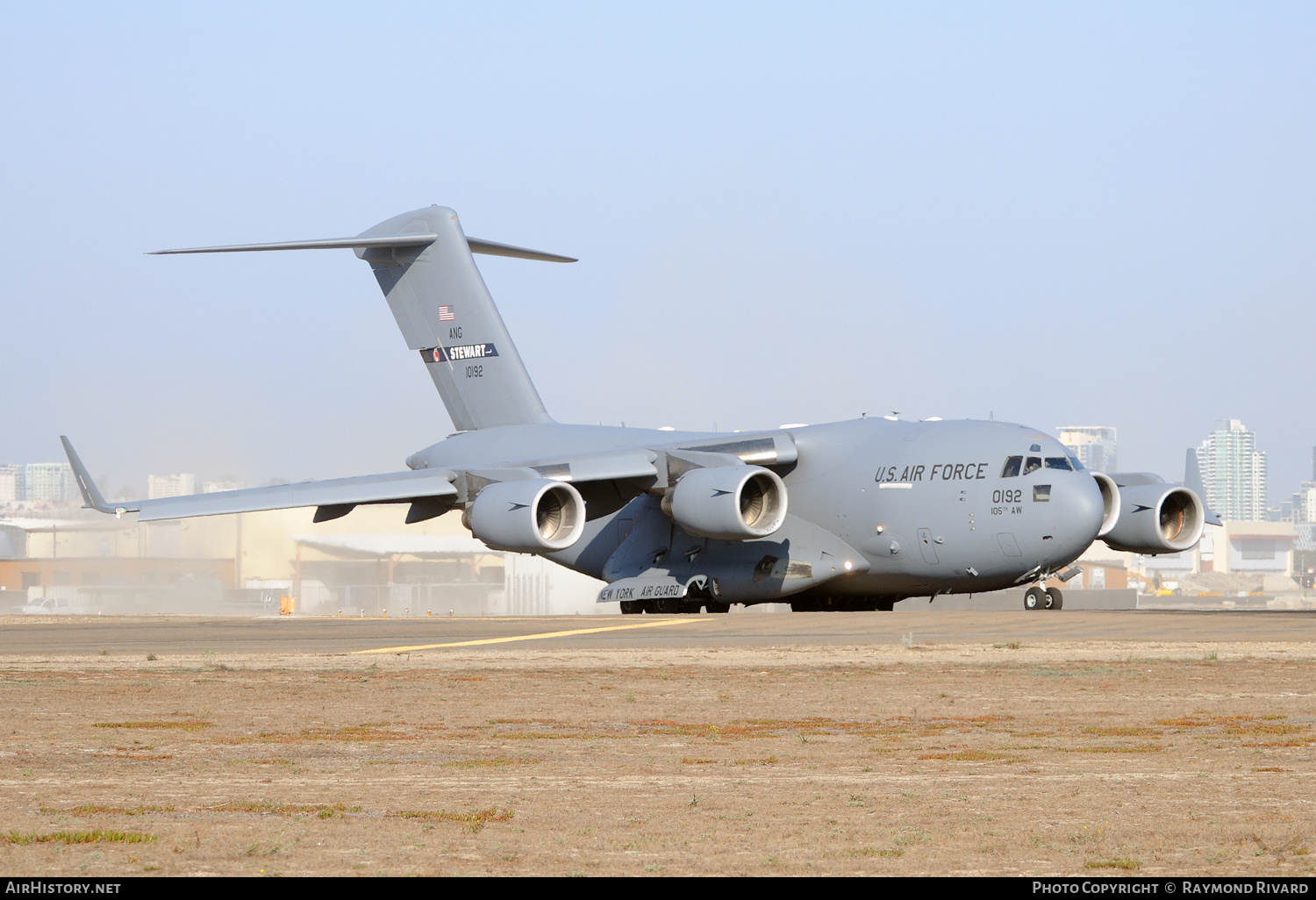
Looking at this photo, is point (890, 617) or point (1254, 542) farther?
point (1254, 542)

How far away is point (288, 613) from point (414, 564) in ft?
22.0

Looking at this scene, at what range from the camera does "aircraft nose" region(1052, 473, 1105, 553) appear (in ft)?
83.2

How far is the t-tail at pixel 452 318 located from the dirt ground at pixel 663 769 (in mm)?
17525

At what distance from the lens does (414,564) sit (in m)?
44.6

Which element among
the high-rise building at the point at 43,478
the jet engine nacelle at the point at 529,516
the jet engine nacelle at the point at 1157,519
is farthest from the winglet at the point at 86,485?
the high-rise building at the point at 43,478

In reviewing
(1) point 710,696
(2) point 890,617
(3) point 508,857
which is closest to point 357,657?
(1) point 710,696

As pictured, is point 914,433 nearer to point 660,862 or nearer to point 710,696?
point 710,696

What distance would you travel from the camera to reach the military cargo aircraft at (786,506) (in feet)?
85.5

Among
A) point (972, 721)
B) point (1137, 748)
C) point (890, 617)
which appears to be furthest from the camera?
point (890, 617)

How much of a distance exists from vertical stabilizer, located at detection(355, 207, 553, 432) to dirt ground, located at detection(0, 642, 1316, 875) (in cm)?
1749

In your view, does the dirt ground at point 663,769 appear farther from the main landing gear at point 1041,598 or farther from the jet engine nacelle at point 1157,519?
the jet engine nacelle at point 1157,519

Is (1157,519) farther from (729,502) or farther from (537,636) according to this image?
(537,636)

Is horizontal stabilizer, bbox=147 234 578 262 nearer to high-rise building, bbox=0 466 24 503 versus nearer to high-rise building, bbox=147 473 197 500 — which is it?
high-rise building, bbox=147 473 197 500

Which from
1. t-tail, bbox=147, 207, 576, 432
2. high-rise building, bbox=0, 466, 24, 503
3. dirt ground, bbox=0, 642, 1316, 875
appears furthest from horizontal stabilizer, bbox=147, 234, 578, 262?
high-rise building, bbox=0, 466, 24, 503
